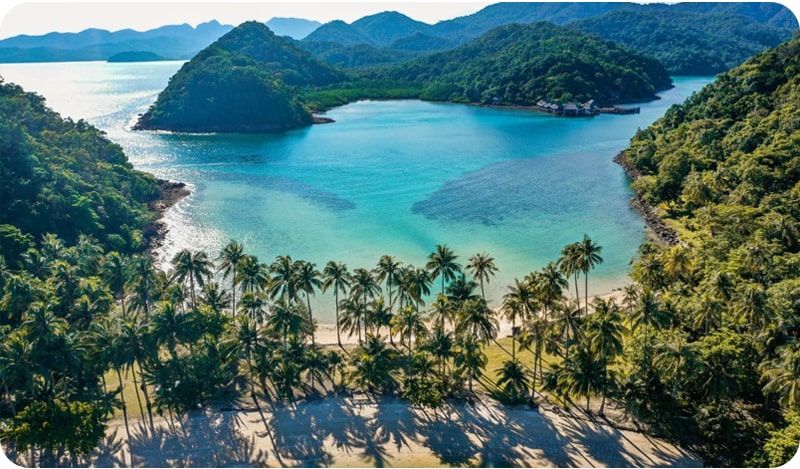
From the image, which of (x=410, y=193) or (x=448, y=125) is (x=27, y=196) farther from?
(x=448, y=125)

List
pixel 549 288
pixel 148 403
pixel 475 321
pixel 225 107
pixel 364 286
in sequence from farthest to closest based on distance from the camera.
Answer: pixel 225 107 < pixel 364 286 < pixel 549 288 < pixel 148 403 < pixel 475 321

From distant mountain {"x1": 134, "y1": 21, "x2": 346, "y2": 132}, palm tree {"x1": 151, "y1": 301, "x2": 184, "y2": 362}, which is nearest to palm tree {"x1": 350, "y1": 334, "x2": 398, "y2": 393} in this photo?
palm tree {"x1": 151, "y1": 301, "x2": 184, "y2": 362}

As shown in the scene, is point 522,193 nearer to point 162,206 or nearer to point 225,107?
point 162,206

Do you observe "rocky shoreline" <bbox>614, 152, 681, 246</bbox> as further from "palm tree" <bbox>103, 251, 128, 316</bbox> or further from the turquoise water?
"palm tree" <bbox>103, 251, 128, 316</bbox>

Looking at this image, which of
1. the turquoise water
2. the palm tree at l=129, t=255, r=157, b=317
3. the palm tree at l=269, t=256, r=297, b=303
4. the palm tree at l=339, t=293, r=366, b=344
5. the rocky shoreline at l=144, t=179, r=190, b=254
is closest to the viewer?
the palm tree at l=339, t=293, r=366, b=344

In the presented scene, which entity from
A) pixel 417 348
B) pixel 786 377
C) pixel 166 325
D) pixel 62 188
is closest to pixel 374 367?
pixel 417 348

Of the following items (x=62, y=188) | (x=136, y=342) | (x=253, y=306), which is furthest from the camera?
(x=62, y=188)

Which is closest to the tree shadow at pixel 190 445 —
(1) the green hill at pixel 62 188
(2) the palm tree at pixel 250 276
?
(2) the palm tree at pixel 250 276
